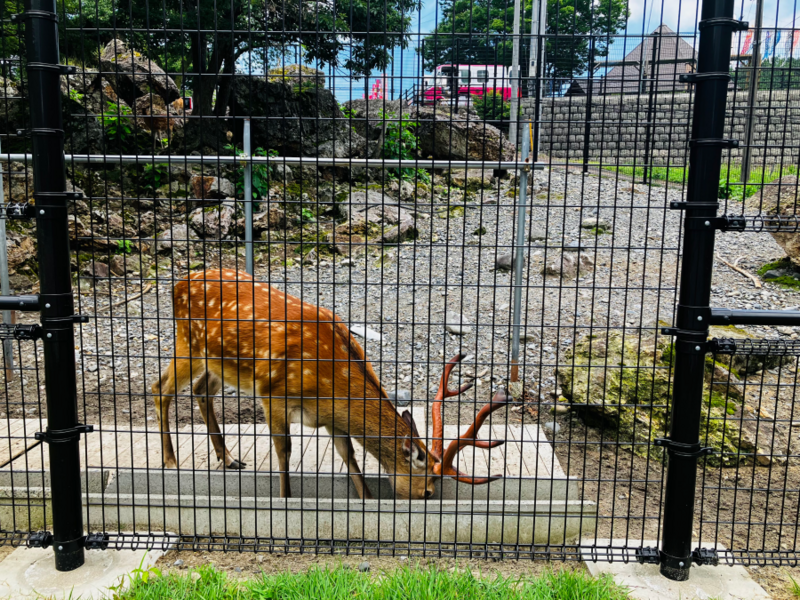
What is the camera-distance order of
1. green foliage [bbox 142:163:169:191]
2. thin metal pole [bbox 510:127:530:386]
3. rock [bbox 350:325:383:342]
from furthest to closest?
green foliage [bbox 142:163:169:191]
rock [bbox 350:325:383:342]
thin metal pole [bbox 510:127:530:386]

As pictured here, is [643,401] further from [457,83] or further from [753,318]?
[457,83]

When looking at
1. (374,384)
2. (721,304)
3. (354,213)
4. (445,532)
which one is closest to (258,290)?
(374,384)

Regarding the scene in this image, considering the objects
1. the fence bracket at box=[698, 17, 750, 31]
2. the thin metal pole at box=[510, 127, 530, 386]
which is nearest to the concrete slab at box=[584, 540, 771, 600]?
the thin metal pole at box=[510, 127, 530, 386]

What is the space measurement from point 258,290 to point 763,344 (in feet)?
8.34

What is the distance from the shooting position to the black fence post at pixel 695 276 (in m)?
2.54

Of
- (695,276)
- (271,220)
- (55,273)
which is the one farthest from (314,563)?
(271,220)

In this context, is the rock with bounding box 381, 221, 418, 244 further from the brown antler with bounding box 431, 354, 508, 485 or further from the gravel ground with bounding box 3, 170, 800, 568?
the brown antler with bounding box 431, 354, 508, 485

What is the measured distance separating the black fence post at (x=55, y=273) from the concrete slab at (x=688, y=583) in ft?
7.47

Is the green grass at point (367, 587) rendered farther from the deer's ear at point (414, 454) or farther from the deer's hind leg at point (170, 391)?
the deer's hind leg at point (170, 391)

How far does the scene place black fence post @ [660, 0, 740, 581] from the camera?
254cm

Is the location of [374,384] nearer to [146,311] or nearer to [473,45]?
[473,45]

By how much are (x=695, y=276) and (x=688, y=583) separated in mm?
1289

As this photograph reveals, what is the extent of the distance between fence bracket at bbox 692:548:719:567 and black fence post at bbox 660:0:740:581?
2.5 inches

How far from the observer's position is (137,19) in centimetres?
1055
